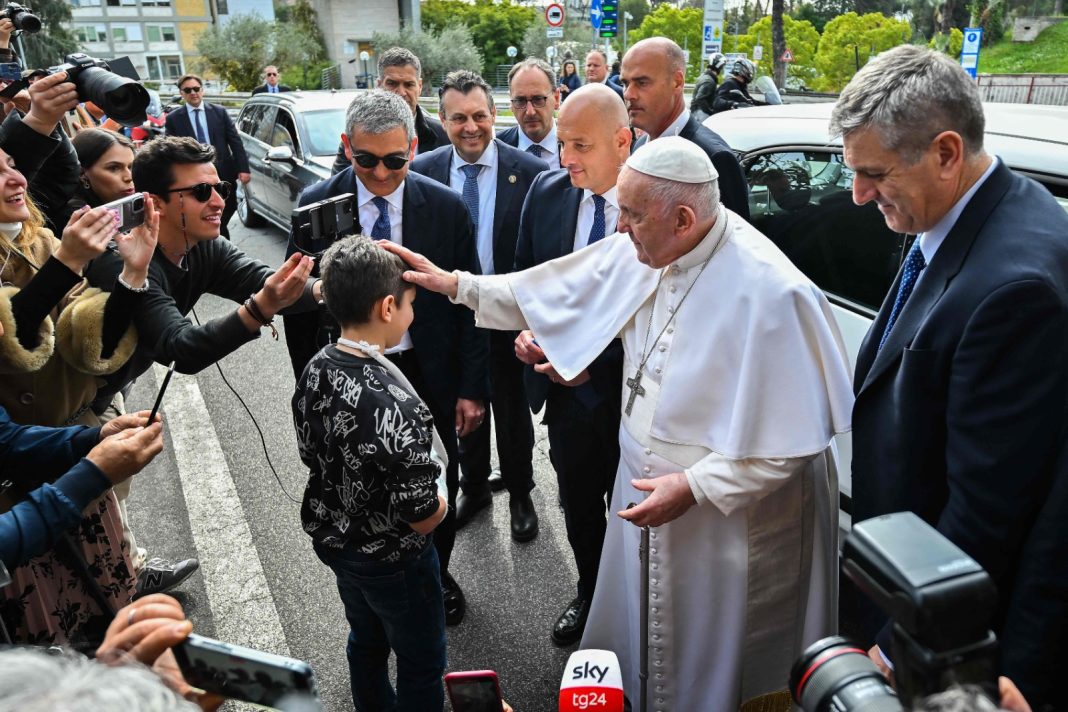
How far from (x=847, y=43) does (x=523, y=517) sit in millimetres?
33703

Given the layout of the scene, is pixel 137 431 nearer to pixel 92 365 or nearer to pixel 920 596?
pixel 92 365

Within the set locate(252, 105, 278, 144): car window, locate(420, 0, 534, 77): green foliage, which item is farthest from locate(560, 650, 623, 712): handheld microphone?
locate(420, 0, 534, 77): green foliage

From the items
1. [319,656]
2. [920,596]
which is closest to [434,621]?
[319,656]

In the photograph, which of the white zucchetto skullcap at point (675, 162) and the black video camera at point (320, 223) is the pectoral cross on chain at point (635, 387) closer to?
the white zucchetto skullcap at point (675, 162)

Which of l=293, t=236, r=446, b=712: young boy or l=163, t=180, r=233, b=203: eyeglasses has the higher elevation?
l=163, t=180, r=233, b=203: eyeglasses

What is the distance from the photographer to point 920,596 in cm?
92

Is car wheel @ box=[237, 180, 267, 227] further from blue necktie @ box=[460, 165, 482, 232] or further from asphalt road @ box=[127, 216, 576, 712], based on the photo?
blue necktie @ box=[460, 165, 482, 232]

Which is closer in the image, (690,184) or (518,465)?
(690,184)

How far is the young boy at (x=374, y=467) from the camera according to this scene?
204 cm

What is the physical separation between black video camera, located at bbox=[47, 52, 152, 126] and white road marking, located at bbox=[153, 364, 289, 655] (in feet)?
6.31

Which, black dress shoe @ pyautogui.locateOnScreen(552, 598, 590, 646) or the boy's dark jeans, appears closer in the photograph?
the boy's dark jeans

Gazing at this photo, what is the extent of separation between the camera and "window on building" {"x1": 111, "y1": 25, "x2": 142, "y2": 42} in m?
63.3

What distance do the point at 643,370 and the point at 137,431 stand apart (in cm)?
143

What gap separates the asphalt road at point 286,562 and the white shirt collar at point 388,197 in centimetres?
162
